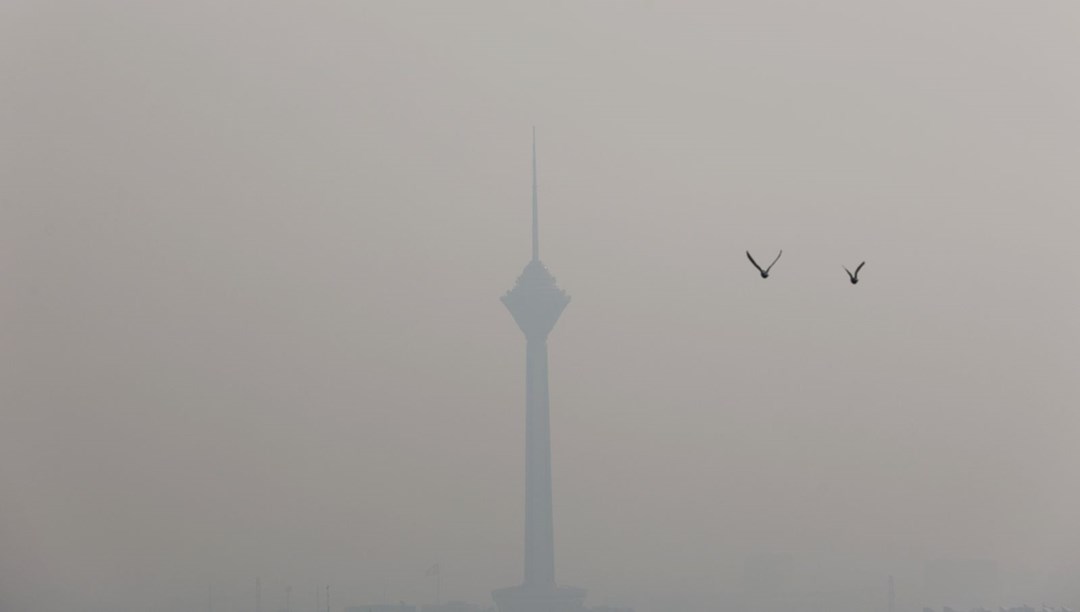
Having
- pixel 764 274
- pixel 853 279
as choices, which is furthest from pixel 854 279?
pixel 764 274

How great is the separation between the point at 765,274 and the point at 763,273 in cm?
127

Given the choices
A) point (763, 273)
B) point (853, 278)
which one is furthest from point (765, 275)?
point (853, 278)

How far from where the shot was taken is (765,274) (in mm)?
94000

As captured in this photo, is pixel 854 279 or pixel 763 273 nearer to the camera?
pixel 763 273

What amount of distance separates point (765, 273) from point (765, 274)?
136mm

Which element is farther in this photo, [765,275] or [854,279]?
[854,279]

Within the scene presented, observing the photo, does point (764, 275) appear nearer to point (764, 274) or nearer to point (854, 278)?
point (764, 274)

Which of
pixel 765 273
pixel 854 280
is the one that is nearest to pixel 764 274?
pixel 765 273

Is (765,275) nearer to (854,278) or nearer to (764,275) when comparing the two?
(764,275)

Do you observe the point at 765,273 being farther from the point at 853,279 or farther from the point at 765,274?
the point at 853,279

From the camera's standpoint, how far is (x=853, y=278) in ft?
318

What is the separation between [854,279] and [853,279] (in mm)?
581

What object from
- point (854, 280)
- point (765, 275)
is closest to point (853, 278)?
point (854, 280)

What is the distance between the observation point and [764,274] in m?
94.2
